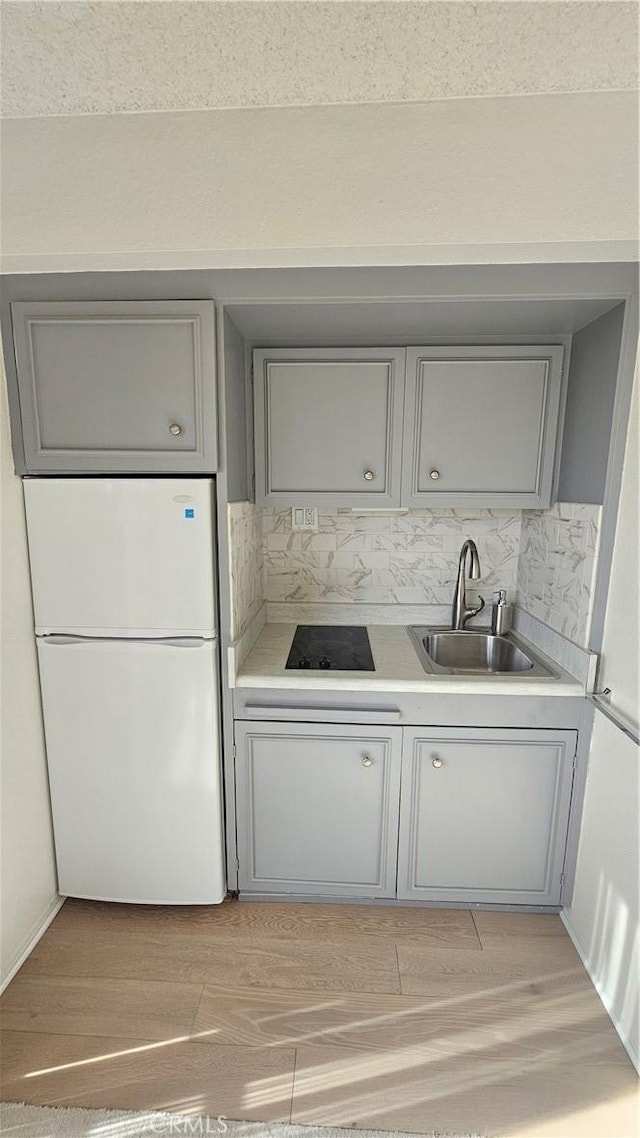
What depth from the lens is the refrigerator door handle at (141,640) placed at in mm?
1635

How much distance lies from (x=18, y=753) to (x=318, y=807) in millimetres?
1035

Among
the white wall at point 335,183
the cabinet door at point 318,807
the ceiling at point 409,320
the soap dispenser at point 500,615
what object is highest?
the white wall at point 335,183

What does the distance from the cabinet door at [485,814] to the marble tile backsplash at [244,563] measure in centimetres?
75

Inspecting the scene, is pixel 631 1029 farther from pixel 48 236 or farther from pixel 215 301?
pixel 48 236

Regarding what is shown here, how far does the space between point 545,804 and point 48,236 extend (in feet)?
8.15

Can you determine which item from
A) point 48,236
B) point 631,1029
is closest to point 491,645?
→ point 631,1029

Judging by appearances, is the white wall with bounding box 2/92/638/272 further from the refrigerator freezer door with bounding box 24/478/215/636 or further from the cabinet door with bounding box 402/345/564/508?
the refrigerator freezer door with bounding box 24/478/215/636

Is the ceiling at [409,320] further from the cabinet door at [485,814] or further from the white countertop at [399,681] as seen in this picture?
the cabinet door at [485,814]

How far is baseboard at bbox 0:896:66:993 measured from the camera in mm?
1576

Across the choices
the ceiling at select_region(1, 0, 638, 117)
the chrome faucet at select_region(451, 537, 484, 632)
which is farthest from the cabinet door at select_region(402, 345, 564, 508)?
the ceiling at select_region(1, 0, 638, 117)

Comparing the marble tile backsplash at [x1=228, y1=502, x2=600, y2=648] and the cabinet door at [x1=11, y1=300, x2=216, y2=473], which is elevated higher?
the cabinet door at [x1=11, y1=300, x2=216, y2=473]

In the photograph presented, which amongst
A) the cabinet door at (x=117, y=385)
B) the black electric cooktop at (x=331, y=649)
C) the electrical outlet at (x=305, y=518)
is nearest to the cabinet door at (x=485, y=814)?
the black electric cooktop at (x=331, y=649)

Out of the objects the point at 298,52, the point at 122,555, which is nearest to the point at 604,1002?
the point at 122,555

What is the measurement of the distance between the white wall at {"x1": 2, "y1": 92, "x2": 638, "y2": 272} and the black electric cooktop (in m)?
1.32
